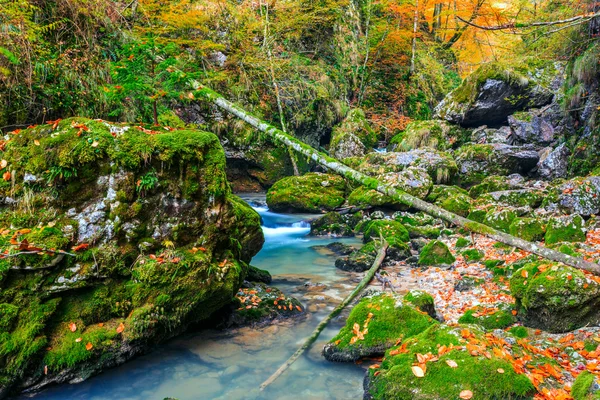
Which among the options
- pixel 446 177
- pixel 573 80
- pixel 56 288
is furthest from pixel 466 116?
pixel 56 288

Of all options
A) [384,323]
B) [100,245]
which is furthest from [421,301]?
[100,245]

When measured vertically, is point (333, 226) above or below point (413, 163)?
below

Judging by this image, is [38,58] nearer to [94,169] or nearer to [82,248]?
[94,169]

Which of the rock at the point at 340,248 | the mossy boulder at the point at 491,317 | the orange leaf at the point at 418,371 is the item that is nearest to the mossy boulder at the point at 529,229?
the mossy boulder at the point at 491,317

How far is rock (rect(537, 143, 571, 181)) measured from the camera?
1324cm

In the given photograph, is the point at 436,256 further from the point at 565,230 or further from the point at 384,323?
the point at 384,323

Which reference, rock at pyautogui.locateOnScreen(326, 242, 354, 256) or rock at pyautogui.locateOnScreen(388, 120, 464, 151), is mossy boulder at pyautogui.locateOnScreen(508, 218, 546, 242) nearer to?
rock at pyautogui.locateOnScreen(326, 242, 354, 256)

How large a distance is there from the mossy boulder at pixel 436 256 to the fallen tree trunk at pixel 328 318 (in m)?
0.87

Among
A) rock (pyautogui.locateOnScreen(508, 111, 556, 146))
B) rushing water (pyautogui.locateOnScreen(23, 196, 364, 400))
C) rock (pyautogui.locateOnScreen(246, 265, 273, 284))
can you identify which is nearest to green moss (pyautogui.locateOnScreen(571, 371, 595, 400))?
rushing water (pyautogui.locateOnScreen(23, 196, 364, 400))

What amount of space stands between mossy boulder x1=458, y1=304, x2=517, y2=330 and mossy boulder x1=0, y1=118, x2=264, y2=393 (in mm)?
3320

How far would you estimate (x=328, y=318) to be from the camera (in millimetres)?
5582

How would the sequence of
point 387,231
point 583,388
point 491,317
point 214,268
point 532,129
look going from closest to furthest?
point 583,388 → point 214,268 → point 491,317 → point 387,231 → point 532,129

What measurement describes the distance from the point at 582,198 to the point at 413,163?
21.5 feet

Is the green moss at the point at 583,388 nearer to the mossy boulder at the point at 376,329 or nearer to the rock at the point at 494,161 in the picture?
the mossy boulder at the point at 376,329
